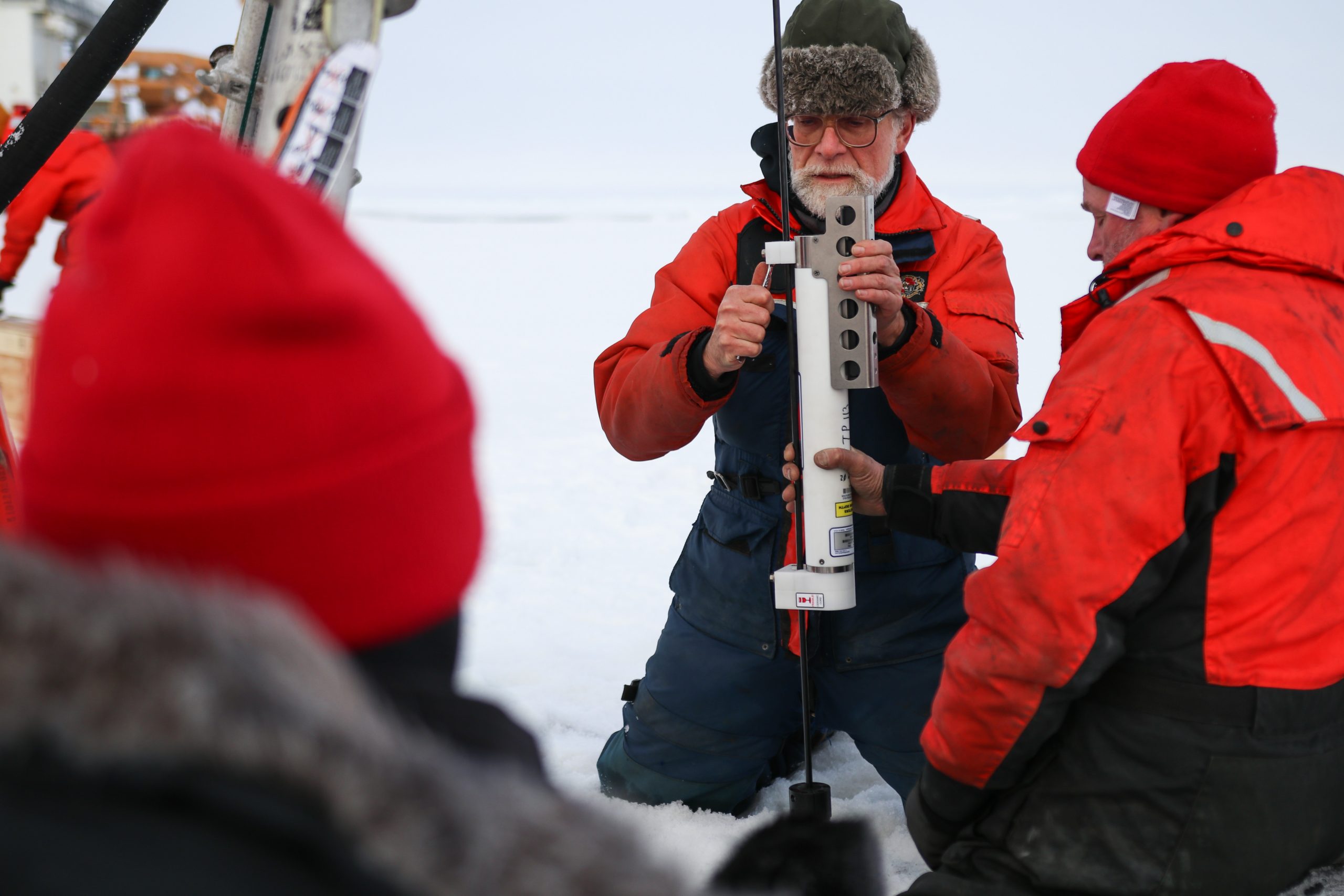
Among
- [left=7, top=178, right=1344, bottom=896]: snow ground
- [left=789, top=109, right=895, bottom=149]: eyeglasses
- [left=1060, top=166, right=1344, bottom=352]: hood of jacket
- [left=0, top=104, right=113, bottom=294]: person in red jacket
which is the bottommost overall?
[left=7, top=178, right=1344, bottom=896]: snow ground

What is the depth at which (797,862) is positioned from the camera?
1.01 m

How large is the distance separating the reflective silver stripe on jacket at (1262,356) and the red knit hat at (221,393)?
1.20m

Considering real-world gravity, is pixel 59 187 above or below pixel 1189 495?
above

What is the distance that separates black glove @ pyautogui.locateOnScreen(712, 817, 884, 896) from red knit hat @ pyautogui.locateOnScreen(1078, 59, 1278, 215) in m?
1.22

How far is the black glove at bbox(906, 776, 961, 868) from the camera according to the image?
68.6 inches

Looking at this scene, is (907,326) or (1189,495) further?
(907,326)

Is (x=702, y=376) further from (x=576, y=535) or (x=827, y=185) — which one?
(x=576, y=535)

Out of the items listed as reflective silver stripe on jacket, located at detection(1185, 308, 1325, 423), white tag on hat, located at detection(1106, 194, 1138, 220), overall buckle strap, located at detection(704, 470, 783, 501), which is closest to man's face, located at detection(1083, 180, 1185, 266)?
white tag on hat, located at detection(1106, 194, 1138, 220)

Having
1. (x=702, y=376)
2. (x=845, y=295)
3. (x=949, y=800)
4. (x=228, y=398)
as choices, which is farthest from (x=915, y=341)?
(x=228, y=398)

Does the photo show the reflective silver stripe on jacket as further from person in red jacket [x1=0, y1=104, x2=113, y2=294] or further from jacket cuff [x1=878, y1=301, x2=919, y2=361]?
person in red jacket [x1=0, y1=104, x2=113, y2=294]

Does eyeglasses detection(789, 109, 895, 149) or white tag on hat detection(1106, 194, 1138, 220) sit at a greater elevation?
eyeglasses detection(789, 109, 895, 149)

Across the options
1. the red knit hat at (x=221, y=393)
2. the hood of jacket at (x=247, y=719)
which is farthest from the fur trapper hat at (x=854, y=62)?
the hood of jacket at (x=247, y=719)

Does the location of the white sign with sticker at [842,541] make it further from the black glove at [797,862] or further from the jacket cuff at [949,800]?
the black glove at [797,862]

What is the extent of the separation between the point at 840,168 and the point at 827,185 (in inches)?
1.8
